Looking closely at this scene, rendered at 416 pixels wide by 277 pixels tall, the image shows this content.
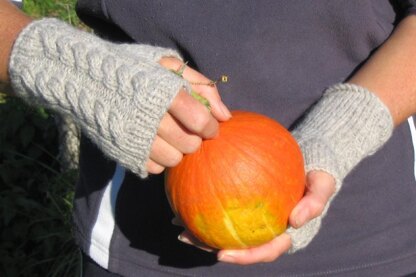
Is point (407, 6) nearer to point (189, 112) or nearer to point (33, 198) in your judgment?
point (189, 112)

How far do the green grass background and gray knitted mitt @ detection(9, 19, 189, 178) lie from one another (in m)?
1.62

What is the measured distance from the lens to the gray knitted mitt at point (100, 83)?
3.77 ft

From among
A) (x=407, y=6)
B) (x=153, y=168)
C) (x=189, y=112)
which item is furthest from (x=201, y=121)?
(x=407, y=6)

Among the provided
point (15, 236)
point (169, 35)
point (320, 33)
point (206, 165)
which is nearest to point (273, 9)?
point (320, 33)

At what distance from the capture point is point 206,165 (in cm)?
124

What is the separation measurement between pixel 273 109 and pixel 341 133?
0.16 metres

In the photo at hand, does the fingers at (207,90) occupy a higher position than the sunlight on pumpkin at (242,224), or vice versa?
the fingers at (207,90)

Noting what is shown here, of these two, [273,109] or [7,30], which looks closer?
[7,30]

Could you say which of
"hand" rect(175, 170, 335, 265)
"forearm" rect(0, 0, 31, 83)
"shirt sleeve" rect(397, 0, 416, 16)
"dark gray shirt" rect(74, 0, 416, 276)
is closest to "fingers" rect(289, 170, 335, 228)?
"hand" rect(175, 170, 335, 265)

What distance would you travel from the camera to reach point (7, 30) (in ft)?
4.33

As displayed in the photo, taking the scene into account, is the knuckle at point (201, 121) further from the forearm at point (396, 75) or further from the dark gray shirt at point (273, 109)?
the forearm at point (396, 75)

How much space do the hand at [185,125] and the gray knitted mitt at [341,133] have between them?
0.20 meters

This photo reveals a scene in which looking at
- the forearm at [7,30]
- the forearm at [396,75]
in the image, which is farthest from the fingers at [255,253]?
the forearm at [7,30]

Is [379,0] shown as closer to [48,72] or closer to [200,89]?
[200,89]
